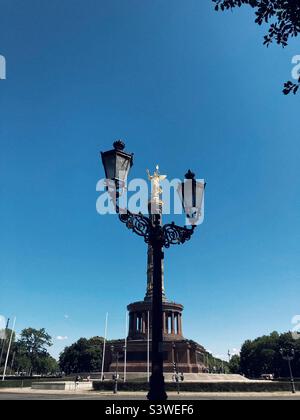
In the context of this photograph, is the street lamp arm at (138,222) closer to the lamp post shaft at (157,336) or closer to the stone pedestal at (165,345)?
the lamp post shaft at (157,336)

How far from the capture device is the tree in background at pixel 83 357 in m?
82.6

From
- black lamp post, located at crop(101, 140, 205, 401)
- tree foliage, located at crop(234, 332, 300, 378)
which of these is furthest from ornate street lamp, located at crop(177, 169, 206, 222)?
tree foliage, located at crop(234, 332, 300, 378)

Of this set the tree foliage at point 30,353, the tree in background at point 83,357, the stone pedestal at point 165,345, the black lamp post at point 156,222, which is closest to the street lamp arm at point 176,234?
the black lamp post at point 156,222

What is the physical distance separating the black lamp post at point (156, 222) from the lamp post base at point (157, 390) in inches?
0.9

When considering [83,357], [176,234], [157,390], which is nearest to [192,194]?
[176,234]

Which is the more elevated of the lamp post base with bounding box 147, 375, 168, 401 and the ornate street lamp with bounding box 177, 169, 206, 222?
the ornate street lamp with bounding box 177, 169, 206, 222

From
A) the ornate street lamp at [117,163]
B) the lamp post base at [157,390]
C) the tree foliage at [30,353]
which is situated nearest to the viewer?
the lamp post base at [157,390]

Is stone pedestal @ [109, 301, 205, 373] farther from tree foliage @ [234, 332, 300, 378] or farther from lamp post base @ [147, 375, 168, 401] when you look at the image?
lamp post base @ [147, 375, 168, 401]

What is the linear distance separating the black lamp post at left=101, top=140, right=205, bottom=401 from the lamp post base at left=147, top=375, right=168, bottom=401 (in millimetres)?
22

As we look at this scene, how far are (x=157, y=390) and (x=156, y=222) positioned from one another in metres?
3.12

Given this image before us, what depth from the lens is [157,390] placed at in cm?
521

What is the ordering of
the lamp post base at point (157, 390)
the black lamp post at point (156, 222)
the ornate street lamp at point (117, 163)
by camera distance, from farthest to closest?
the ornate street lamp at point (117, 163) < the black lamp post at point (156, 222) < the lamp post base at point (157, 390)

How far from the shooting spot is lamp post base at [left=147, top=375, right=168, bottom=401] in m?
5.16

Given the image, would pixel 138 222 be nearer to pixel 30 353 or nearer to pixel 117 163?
pixel 117 163
